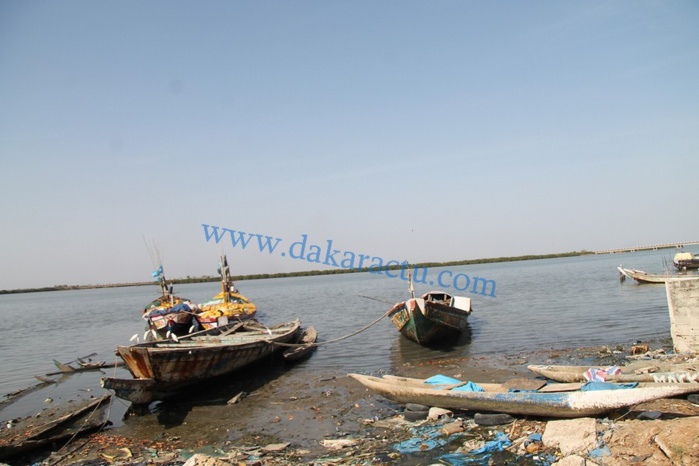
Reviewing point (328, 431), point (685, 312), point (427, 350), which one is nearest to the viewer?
point (328, 431)

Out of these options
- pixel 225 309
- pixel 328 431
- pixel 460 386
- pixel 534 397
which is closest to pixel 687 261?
pixel 225 309

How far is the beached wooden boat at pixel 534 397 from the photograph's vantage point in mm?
6547

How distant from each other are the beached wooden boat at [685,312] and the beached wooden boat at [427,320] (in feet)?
24.0

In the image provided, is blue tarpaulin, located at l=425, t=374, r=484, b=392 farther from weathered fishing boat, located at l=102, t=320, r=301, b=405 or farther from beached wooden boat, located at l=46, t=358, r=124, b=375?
beached wooden boat, located at l=46, t=358, r=124, b=375

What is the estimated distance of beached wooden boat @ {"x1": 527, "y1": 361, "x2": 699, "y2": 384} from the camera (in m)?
7.56

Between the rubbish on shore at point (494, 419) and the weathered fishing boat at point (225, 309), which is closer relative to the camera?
the rubbish on shore at point (494, 419)

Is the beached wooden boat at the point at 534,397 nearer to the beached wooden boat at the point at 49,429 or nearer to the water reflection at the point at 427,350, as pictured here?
the water reflection at the point at 427,350

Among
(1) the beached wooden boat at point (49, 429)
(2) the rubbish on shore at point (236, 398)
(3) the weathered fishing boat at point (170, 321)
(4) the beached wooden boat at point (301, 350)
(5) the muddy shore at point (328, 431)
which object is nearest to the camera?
(5) the muddy shore at point (328, 431)

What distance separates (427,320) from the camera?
16.3 metres

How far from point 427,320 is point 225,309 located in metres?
10.9

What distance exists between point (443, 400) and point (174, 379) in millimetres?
6278

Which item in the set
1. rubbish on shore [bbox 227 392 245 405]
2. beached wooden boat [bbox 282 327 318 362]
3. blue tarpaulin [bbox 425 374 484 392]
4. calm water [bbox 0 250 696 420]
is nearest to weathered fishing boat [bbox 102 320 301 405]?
rubbish on shore [bbox 227 392 245 405]

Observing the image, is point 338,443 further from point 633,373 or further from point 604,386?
point 633,373

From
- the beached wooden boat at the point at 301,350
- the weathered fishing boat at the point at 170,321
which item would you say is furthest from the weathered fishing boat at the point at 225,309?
the beached wooden boat at the point at 301,350
